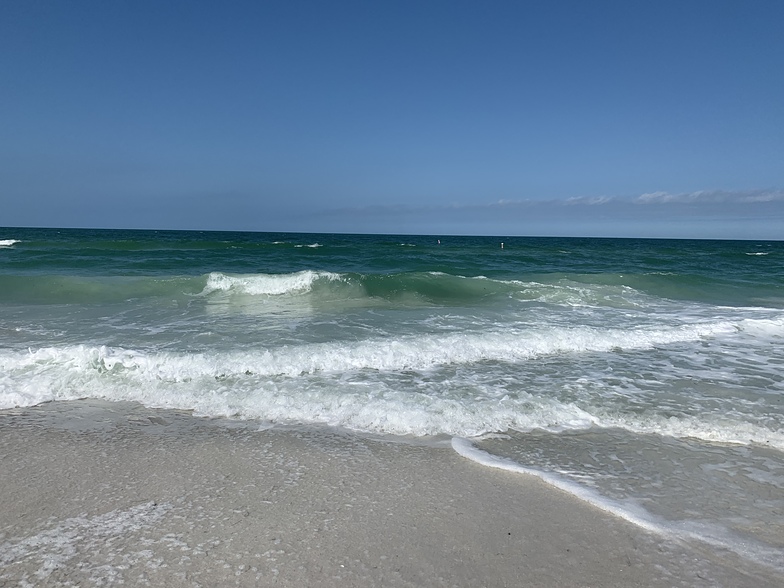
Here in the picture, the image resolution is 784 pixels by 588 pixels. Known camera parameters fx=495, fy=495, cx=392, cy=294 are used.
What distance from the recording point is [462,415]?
4602 mm

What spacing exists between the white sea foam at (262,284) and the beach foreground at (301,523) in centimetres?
1065

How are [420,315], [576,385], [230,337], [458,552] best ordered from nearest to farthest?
1. [458,552]
2. [576,385]
3. [230,337]
4. [420,315]

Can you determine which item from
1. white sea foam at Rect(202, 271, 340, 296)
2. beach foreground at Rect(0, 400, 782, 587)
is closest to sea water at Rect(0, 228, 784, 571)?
beach foreground at Rect(0, 400, 782, 587)

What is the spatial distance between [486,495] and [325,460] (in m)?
1.21

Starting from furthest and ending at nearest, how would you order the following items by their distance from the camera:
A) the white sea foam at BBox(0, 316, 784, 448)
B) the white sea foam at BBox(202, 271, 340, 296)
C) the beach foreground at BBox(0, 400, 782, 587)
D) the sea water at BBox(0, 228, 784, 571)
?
1. the white sea foam at BBox(202, 271, 340, 296)
2. the white sea foam at BBox(0, 316, 784, 448)
3. the sea water at BBox(0, 228, 784, 571)
4. the beach foreground at BBox(0, 400, 782, 587)

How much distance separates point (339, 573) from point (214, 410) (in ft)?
9.13

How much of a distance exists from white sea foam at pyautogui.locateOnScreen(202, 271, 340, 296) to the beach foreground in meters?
10.7

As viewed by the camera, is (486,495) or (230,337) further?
(230,337)

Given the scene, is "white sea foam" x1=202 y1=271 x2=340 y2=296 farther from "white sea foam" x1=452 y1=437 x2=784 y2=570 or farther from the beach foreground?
"white sea foam" x1=452 y1=437 x2=784 y2=570

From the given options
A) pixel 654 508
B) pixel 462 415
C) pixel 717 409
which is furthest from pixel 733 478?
pixel 462 415

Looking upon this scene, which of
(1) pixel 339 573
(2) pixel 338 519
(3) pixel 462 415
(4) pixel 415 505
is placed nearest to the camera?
(1) pixel 339 573

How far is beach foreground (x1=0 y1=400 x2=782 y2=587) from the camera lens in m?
2.37

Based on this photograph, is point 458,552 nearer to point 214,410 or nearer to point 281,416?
point 281,416

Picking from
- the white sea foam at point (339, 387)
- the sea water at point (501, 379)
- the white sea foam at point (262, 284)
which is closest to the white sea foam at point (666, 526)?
the sea water at point (501, 379)
